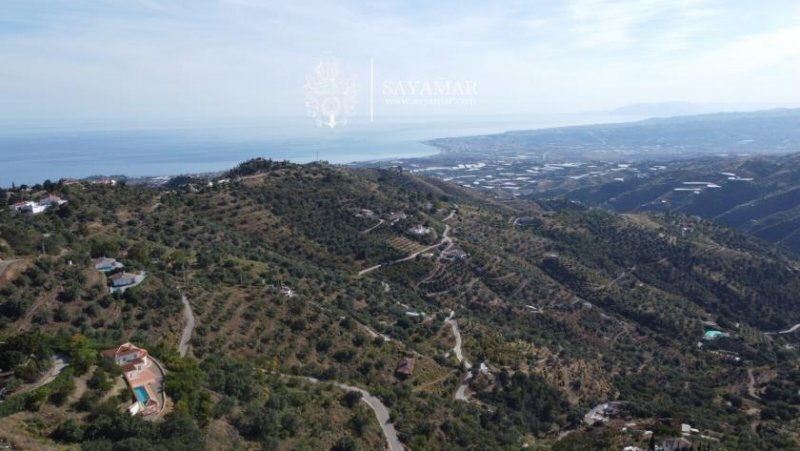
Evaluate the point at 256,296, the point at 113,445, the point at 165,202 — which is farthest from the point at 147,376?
the point at 165,202

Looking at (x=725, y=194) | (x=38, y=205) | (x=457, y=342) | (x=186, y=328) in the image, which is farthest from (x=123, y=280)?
(x=725, y=194)

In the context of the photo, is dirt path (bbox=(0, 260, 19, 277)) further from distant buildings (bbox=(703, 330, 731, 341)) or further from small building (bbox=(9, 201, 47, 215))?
distant buildings (bbox=(703, 330, 731, 341))

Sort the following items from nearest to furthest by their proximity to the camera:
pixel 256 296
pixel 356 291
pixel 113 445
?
pixel 113 445, pixel 256 296, pixel 356 291

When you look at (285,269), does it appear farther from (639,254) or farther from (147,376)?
(639,254)

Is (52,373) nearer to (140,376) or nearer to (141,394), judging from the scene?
(140,376)

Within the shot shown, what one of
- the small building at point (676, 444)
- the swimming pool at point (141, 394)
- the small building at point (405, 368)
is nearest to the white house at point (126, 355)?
the swimming pool at point (141, 394)
